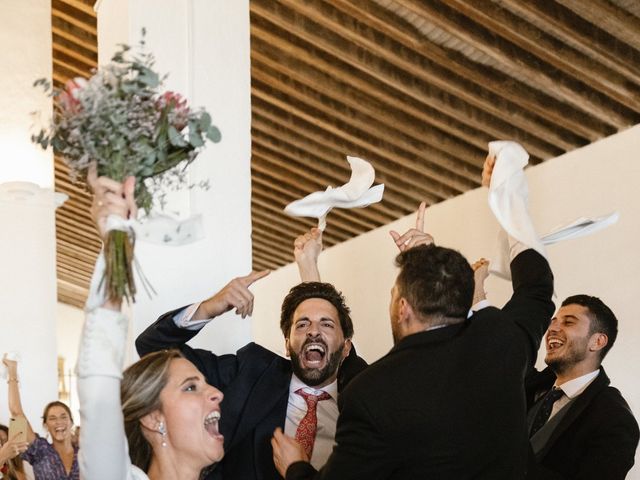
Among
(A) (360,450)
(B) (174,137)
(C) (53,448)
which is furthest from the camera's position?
(C) (53,448)

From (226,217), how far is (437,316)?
147 cm

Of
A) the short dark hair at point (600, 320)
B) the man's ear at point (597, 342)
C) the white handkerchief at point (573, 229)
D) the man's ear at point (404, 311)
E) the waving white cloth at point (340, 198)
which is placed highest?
the waving white cloth at point (340, 198)

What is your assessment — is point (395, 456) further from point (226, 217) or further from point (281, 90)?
point (281, 90)

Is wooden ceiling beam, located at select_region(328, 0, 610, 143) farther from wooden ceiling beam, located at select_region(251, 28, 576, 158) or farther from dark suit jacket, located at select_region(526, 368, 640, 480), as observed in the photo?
dark suit jacket, located at select_region(526, 368, 640, 480)

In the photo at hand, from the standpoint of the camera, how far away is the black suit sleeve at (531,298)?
2.47 m

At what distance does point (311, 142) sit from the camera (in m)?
9.48

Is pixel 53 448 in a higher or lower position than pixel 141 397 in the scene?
higher

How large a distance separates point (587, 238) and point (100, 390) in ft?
22.6

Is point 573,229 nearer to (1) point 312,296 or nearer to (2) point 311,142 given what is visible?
(1) point 312,296

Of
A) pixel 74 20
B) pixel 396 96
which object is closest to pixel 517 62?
→ pixel 396 96

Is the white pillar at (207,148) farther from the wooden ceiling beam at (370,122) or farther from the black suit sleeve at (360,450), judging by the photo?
the wooden ceiling beam at (370,122)

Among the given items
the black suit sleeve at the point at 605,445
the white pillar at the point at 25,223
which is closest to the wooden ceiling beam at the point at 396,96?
the white pillar at the point at 25,223

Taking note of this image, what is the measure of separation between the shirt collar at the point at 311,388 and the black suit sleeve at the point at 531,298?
787 mm

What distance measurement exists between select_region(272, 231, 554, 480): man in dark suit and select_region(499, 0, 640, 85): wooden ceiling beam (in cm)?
459
